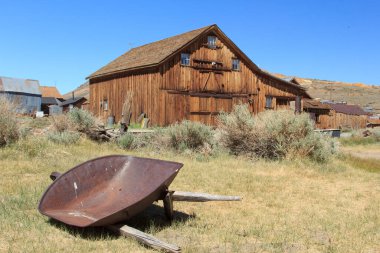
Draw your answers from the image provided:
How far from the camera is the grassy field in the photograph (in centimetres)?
507

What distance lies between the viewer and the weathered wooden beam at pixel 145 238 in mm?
4594

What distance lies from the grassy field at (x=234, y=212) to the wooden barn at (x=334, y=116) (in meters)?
26.8

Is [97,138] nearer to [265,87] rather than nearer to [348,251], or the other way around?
[348,251]

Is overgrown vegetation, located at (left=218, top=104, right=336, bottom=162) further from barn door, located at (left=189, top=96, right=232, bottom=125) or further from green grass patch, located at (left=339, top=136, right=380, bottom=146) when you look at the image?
green grass patch, located at (left=339, top=136, right=380, bottom=146)

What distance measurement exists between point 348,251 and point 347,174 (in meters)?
6.55

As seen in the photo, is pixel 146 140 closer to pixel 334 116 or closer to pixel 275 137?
pixel 275 137

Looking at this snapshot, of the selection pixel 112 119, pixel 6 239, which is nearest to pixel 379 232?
pixel 6 239

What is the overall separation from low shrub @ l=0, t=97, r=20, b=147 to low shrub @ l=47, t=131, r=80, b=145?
142 centimetres

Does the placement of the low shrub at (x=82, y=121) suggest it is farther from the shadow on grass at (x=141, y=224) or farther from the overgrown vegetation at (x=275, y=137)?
the shadow on grass at (x=141, y=224)

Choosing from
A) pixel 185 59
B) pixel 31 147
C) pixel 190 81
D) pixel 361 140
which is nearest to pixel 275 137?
pixel 31 147

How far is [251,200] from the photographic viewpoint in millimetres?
7770

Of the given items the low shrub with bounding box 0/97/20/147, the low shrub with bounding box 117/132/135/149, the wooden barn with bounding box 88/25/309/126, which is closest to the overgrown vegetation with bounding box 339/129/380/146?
the wooden barn with bounding box 88/25/309/126

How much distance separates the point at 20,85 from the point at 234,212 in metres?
44.2

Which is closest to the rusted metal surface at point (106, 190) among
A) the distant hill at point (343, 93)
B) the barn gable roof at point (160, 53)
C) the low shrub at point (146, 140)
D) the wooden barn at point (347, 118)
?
the low shrub at point (146, 140)
